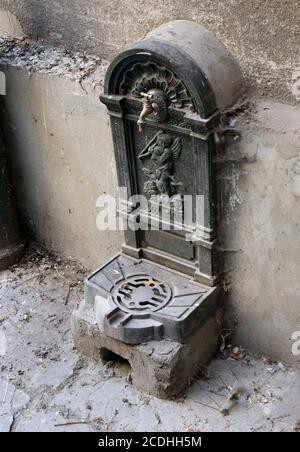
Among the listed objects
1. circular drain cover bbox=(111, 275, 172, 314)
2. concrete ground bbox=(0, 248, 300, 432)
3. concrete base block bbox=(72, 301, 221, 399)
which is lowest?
concrete ground bbox=(0, 248, 300, 432)

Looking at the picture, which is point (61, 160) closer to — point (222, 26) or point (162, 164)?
point (162, 164)

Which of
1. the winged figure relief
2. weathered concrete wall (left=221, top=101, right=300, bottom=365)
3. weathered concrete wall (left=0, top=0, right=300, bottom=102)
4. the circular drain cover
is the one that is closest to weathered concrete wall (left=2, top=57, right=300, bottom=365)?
weathered concrete wall (left=221, top=101, right=300, bottom=365)

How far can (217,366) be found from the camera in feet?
14.9

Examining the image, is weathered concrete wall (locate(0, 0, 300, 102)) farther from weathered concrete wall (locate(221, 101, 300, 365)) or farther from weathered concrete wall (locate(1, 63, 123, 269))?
weathered concrete wall (locate(1, 63, 123, 269))

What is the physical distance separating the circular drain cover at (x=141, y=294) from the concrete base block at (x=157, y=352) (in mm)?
212

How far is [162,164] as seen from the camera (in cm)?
424

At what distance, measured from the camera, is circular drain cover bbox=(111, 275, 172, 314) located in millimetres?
4312

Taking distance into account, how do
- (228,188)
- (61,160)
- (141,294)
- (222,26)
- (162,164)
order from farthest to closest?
(61,160), (141,294), (162,164), (228,188), (222,26)

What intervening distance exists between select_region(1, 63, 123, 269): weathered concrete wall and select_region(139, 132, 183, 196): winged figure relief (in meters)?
0.45

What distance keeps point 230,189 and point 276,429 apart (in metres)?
1.40

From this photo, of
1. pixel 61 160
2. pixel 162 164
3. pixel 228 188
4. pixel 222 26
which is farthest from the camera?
pixel 61 160

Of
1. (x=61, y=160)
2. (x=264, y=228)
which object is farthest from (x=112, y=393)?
(x=61, y=160)

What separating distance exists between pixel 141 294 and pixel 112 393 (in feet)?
2.09

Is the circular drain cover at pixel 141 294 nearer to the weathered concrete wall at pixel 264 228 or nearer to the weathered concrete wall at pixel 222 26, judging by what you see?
the weathered concrete wall at pixel 264 228
